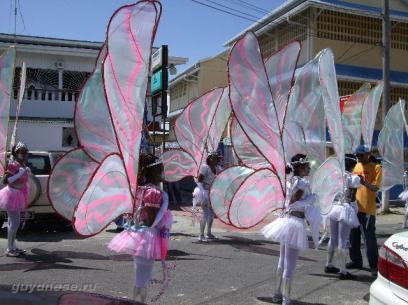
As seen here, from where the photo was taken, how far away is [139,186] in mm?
4223

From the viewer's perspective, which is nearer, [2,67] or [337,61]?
[2,67]

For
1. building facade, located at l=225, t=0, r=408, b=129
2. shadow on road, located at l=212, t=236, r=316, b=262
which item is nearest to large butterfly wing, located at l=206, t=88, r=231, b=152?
shadow on road, located at l=212, t=236, r=316, b=262

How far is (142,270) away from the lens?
418cm

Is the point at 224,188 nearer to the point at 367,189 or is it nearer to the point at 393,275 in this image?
the point at 367,189

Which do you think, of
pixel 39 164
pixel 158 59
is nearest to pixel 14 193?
pixel 39 164

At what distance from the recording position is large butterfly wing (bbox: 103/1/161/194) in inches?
143

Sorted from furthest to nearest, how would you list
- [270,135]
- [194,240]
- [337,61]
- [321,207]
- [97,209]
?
[337,61] < [194,240] < [321,207] < [270,135] < [97,209]

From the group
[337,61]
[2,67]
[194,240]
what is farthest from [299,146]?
[337,61]

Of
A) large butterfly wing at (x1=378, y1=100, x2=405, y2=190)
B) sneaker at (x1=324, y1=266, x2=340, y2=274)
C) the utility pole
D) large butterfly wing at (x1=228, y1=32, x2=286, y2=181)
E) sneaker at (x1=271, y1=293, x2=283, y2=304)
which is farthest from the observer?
the utility pole

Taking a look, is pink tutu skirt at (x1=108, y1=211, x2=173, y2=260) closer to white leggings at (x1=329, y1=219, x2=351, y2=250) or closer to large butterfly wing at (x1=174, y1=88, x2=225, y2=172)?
white leggings at (x1=329, y1=219, x2=351, y2=250)

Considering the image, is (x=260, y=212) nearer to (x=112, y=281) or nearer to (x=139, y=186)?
(x=139, y=186)

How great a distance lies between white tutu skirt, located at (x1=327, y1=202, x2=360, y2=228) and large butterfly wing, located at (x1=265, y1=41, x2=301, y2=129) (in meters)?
1.84

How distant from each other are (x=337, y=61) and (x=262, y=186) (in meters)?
15.3

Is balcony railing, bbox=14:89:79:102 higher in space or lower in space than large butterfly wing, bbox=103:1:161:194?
higher
